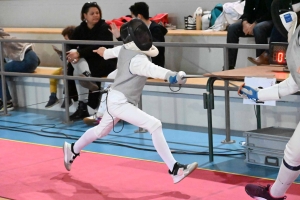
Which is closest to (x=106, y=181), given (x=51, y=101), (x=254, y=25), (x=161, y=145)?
(x=161, y=145)

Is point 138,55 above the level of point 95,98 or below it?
above

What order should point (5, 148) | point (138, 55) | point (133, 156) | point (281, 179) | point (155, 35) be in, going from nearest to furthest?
point (281, 179) → point (138, 55) → point (133, 156) → point (5, 148) → point (155, 35)

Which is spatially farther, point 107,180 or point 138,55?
point 107,180

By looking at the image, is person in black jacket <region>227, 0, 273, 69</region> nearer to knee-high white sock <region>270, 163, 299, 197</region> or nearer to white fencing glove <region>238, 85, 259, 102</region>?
white fencing glove <region>238, 85, 259, 102</region>

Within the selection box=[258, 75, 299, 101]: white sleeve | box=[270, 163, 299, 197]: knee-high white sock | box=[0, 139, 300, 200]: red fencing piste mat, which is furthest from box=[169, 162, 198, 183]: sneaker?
box=[258, 75, 299, 101]: white sleeve

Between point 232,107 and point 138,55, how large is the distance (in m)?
2.07

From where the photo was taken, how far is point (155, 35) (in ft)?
21.7

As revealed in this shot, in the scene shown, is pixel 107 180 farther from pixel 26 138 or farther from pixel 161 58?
pixel 161 58

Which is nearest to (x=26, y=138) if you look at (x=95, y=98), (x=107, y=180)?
(x=95, y=98)

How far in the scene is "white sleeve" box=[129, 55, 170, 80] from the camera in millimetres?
4020

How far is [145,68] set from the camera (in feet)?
13.5

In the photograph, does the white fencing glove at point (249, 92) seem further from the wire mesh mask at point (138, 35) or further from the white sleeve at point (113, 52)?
the white sleeve at point (113, 52)

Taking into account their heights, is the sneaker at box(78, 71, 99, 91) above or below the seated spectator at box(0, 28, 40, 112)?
below

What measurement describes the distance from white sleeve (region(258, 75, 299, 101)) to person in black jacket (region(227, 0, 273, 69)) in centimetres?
242
